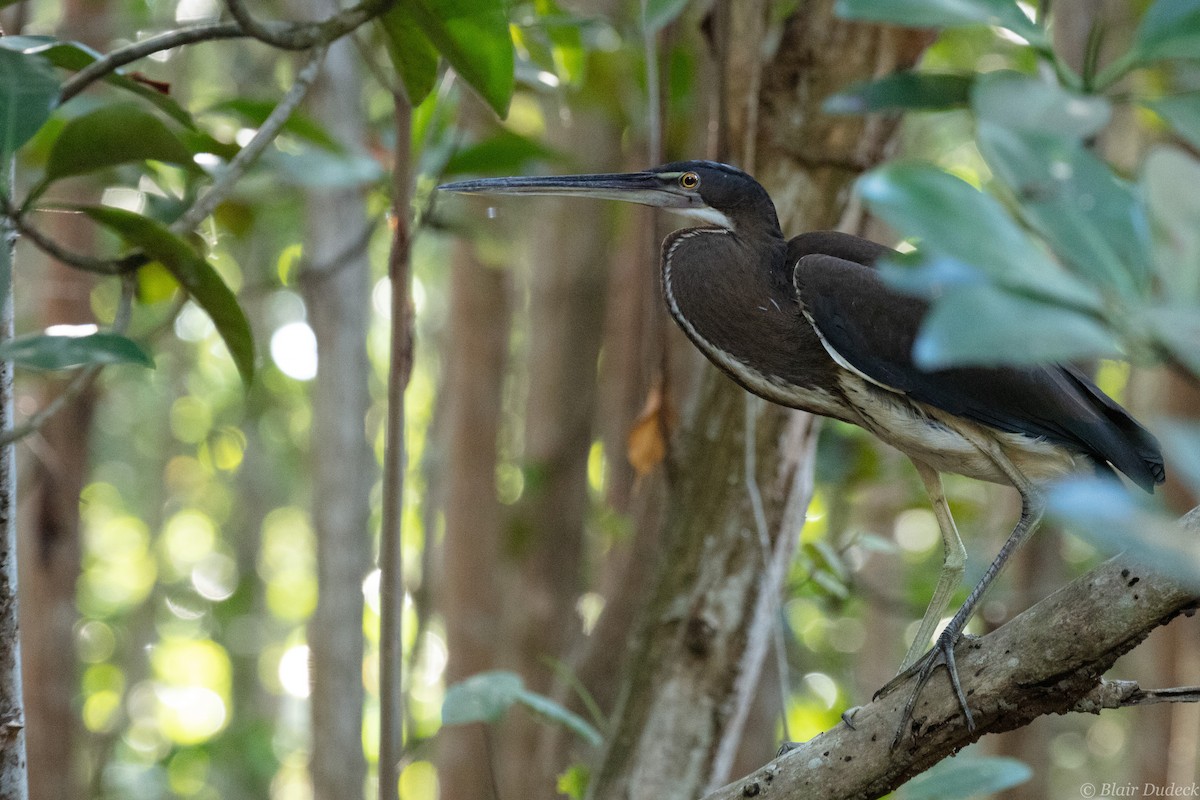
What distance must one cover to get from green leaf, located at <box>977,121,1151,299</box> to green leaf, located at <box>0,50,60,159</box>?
115 centimetres

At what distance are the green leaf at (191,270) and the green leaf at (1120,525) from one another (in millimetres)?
1364

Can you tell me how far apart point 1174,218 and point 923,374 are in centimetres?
130

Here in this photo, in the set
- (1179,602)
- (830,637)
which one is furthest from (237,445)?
(1179,602)

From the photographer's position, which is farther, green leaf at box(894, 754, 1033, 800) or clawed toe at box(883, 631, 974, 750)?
green leaf at box(894, 754, 1033, 800)

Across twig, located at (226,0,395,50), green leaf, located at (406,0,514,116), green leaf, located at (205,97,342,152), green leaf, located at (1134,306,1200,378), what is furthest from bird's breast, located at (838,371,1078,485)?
green leaf, located at (1134,306,1200,378)

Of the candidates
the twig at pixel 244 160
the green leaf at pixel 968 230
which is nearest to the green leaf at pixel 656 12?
the twig at pixel 244 160

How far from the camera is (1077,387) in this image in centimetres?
217

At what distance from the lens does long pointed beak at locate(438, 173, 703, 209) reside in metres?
2.18

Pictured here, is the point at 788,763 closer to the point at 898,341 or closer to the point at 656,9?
the point at 898,341

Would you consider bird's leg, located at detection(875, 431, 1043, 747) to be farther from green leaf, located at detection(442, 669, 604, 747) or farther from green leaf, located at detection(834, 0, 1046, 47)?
green leaf, located at detection(834, 0, 1046, 47)

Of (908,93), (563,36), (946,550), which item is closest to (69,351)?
(908,93)

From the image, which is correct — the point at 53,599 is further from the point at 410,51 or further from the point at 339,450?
the point at 410,51

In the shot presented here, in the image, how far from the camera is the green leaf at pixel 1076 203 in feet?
2.47

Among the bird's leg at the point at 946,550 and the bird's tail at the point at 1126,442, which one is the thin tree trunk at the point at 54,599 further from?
the bird's tail at the point at 1126,442
